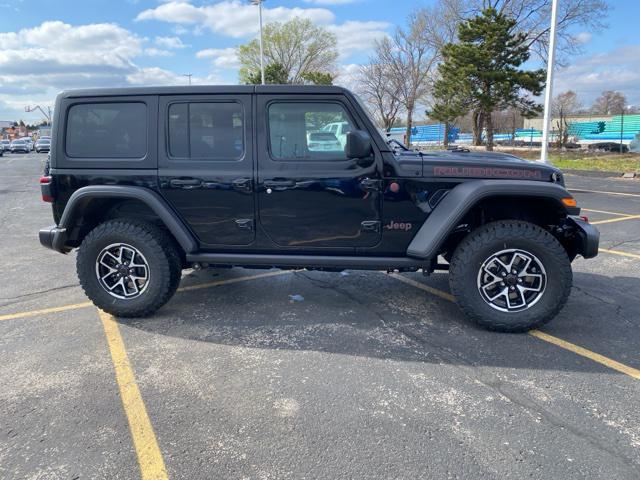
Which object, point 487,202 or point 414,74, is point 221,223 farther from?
point 414,74

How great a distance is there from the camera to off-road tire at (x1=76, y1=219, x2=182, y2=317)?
4039 mm

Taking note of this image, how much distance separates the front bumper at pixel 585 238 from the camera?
3.79 metres

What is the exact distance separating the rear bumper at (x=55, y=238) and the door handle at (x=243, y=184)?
63.8 inches

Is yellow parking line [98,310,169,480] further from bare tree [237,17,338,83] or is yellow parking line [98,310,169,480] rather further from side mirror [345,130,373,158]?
bare tree [237,17,338,83]

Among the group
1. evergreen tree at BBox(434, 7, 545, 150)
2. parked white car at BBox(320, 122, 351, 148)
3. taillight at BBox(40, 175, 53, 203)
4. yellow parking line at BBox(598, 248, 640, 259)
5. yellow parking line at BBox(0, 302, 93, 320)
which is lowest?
yellow parking line at BBox(0, 302, 93, 320)

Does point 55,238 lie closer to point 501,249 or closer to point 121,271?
point 121,271

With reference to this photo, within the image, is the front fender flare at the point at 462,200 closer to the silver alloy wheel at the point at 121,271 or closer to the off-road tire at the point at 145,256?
the off-road tire at the point at 145,256

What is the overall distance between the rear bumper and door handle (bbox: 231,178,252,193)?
63.8 inches

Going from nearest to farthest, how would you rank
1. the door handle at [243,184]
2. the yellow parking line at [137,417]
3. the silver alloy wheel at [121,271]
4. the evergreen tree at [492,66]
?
the yellow parking line at [137,417], the door handle at [243,184], the silver alloy wheel at [121,271], the evergreen tree at [492,66]

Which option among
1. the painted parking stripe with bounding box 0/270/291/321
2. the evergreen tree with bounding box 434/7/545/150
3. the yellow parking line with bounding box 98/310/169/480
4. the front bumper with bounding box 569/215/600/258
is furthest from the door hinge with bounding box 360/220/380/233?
the evergreen tree with bounding box 434/7/545/150

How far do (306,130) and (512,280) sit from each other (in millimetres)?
2095

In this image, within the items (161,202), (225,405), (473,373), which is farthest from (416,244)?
(161,202)

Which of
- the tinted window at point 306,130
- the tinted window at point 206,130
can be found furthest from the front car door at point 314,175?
the tinted window at point 206,130

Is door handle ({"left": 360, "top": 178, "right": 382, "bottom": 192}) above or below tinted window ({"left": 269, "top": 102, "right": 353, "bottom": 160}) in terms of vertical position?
below
